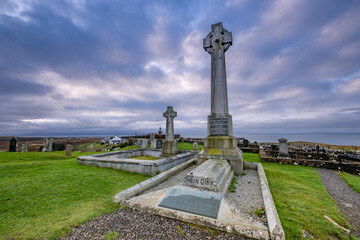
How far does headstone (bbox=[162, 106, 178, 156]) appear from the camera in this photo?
10.7 m

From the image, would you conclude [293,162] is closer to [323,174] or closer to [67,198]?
[323,174]

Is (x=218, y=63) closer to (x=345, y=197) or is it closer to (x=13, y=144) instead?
(x=345, y=197)

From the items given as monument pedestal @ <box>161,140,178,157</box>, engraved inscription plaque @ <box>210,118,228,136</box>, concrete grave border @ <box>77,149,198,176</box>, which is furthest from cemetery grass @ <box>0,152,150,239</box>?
monument pedestal @ <box>161,140,178,157</box>

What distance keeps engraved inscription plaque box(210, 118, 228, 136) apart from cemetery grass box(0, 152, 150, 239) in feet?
13.9

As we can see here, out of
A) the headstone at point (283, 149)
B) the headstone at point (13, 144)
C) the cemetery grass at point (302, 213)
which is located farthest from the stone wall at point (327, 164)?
the headstone at point (13, 144)

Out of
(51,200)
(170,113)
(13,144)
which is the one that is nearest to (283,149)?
(170,113)

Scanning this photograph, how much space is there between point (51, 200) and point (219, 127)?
655 centimetres

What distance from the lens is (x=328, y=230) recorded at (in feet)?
9.50

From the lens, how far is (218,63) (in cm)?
783

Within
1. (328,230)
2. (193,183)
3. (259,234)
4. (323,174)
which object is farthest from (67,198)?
(323,174)

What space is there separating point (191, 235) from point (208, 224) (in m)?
0.40

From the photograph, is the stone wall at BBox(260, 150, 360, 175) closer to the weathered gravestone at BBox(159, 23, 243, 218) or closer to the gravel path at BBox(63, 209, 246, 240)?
the weathered gravestone at BBox(159, 23, 243, 218)

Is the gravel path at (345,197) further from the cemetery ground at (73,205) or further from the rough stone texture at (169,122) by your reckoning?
the rough stone texture at (169,122)

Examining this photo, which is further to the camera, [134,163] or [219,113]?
[219,113]
